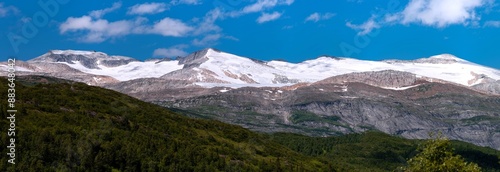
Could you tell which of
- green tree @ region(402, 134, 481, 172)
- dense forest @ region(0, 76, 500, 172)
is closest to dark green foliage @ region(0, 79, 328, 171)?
dense forest @ region(0, 76, 500, 172)

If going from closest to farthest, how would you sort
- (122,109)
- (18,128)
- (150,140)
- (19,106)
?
(18,128) → (19,106) → (150,140) → (122,109)

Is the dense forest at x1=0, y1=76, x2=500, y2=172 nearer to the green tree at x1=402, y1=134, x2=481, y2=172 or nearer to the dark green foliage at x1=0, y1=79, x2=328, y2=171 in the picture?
the dark green foliage at x1=0, y1=79, x2=328, y2=171

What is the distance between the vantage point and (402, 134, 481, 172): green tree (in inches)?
2714

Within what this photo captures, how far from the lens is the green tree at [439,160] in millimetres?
68938

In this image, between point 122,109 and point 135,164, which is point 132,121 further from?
point 135,164

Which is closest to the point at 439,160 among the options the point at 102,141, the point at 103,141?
the point at 102,141

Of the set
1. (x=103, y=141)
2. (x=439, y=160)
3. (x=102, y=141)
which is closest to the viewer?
(x=439, y=160)

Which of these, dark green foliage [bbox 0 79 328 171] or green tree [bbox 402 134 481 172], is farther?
dark green foliage [bbox 0 79 328 171]

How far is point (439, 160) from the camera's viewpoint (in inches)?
2805

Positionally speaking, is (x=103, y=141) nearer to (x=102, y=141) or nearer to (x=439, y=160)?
(x=102, y=141)

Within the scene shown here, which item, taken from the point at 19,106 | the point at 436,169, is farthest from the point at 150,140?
the point at 436,169

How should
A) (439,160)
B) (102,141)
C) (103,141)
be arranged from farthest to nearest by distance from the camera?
(103,141)
(102,141)
(439,160)

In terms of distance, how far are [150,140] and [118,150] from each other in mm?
19938

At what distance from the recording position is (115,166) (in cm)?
13012
